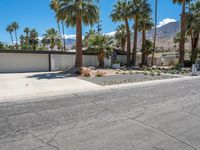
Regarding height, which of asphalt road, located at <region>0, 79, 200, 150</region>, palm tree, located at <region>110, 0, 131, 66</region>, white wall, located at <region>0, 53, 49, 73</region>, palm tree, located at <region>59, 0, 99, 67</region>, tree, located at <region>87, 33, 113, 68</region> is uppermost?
palm tree, located at <region>110, 0, 131, 66</region>

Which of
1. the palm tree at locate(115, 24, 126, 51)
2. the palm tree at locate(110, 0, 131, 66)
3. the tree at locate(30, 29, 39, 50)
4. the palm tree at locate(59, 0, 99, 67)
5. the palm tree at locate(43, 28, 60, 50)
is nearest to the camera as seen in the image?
the palm tree at locate(59, 0, 99, 67)

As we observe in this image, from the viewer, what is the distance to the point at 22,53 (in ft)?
76.6

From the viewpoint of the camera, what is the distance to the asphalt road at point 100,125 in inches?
167

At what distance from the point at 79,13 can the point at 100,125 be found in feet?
53.7

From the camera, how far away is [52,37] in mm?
49156

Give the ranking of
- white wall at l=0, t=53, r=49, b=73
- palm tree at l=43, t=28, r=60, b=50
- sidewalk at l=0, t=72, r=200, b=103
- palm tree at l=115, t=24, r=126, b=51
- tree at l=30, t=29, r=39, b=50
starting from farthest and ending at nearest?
tree at l=30, t=29, r=39, b=50 < palm tree at l=43, t=28, r=60, b=50 < palm tree at l=115, t=24, r=126, b=51 < white wall at l=0, t=53, r=49, b=73 < sidewalk at l=0, t=72, r=200, b=103

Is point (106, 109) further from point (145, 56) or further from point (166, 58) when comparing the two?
point (166, 58)

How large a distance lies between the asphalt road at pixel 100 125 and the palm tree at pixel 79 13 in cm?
1380

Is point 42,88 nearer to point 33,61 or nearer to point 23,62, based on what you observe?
point 23,62

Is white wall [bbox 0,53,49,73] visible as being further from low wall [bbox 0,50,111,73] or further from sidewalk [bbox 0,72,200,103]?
sidewalk [bbox 0,72,200,103]

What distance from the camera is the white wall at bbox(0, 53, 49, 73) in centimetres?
2252

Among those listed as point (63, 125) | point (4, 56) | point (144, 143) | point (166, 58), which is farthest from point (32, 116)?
point (166, 58)

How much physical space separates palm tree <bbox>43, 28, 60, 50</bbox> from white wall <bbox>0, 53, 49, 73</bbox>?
83.5 ft

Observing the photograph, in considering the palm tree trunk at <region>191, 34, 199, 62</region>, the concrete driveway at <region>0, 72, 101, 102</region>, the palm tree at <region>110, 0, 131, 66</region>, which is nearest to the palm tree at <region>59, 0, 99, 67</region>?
the concrete driveway at <region>0, 72, 101, 102</region>
